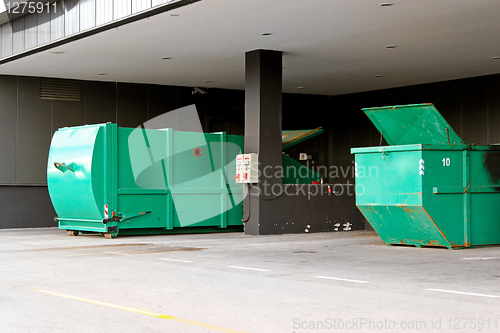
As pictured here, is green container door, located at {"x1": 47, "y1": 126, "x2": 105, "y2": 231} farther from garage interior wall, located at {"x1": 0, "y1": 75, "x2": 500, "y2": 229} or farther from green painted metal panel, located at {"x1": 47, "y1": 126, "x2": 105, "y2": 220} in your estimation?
garage interior wall, located at {"x1": 0, "y1": 75, "x2": 500, "y2": 229}

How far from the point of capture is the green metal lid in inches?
443

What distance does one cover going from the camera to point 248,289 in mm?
6848

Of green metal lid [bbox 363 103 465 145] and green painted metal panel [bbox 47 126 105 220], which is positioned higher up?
green metal lid [bbox 363 103 465 145]

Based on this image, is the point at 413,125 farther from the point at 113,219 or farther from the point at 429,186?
the point at 113,219

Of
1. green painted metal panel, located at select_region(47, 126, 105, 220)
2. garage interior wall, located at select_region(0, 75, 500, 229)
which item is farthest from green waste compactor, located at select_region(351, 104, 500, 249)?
garage interior wall, located at select_region(0, 75, 500, 229)

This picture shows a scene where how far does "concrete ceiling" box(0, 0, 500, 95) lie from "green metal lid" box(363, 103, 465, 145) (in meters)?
1.92

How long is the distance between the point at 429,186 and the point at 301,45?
527cm

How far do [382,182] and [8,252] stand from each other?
698cm

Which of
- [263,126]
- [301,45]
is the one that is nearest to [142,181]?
[263,126]

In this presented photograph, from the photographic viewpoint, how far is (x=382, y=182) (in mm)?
11492

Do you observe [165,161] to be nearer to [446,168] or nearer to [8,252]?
[8,252]

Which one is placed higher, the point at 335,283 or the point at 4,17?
the point at 4,17

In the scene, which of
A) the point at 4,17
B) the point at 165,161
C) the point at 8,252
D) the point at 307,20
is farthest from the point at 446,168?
Result: the point at 4,17

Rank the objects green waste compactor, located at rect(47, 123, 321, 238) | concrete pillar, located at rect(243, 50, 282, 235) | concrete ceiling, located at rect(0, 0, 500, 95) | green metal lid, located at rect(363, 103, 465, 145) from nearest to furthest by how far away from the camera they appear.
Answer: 1. green metal lid, located at rect(363, 103, 465, 145)
2. concrete ceiling, located at rect(0, 0, 500, 95)
3. green waste compactor, located at rect(47, 123, 321, 238)
4. concrete pillar, located at rect(243, 50, 282, 235)
